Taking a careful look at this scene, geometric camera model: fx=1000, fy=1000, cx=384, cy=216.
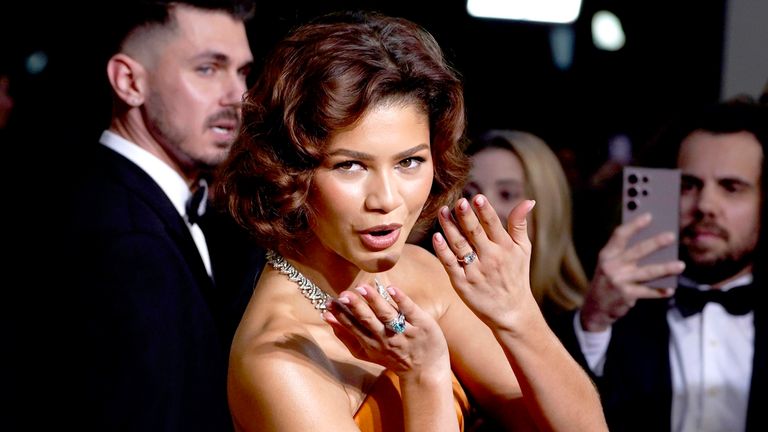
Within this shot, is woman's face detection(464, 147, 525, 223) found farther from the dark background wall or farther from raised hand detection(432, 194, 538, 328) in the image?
raised hand detection(432, 194, 538, 328)

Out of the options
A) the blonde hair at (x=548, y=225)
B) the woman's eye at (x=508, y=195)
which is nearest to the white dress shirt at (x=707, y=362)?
the blonde hair at (x=548, y=225)

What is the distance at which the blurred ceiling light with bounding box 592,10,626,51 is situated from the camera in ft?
20.4

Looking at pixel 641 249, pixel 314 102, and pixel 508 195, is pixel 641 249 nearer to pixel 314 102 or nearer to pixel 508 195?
pixel 508 195

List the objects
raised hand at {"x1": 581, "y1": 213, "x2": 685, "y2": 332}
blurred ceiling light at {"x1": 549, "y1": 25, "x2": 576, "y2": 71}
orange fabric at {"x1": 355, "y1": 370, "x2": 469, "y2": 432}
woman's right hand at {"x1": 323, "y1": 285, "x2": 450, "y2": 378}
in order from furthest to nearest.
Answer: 1. blurred ceiling light at {"x1": 549, "y1": 25, "x2": 576, "y2": 71}
2. raised hand at {"x1": 581, "y1": 213, "x2": 685, "y2": 332}
3. orange fabric at {"x1": 355, "y1": 370, "x2": 469, "y2": 432}
4. woman's right hand at {"x1": 323, "y1": 285, "x2": 450, "y2": 378}

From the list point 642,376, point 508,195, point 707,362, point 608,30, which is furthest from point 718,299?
point 608,30

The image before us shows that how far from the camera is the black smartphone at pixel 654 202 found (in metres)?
2.34

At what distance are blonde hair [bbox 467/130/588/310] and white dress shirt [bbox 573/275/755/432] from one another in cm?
25

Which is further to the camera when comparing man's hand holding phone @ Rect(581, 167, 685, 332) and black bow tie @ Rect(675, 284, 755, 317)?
black bow tie @ Rect(675, 284, 755, 317)

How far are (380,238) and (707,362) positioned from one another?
1303mm

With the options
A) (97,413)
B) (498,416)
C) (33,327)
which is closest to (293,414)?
(498,416)

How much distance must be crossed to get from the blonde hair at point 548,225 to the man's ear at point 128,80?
1.06 meters

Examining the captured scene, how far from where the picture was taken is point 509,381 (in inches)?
64.7

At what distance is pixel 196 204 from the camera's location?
221cm

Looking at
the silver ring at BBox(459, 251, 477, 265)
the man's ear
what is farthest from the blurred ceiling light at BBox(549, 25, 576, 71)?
the silver ring at BBox(459, 251, 477, 265)
